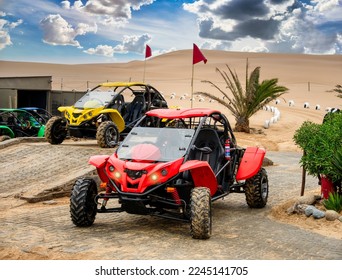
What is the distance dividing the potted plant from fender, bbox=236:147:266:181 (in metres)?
0.75

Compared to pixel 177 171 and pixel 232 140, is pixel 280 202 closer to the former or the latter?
pixel 232 140

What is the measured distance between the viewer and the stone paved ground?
21.9 ft

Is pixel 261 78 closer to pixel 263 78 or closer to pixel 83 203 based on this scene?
pixel 263 78

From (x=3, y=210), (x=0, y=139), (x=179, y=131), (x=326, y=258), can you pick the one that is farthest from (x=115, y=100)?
A: (x=326, y=258)

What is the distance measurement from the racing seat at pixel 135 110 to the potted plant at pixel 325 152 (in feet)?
25.7

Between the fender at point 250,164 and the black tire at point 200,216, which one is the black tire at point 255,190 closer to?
the fender at point 250,164

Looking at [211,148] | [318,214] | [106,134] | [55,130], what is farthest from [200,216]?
[55,130]

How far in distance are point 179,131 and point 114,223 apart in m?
1.61

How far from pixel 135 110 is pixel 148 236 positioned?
9.88m

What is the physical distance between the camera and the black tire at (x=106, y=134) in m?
15.1

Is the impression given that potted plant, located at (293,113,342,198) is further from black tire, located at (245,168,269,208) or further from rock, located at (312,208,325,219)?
black tire, located at (245,168,269,208)

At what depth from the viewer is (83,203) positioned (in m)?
7.85

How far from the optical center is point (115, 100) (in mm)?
16641

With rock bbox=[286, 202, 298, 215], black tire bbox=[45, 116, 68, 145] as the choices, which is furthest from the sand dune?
rock bbox=[286, 202, 298, 215]
